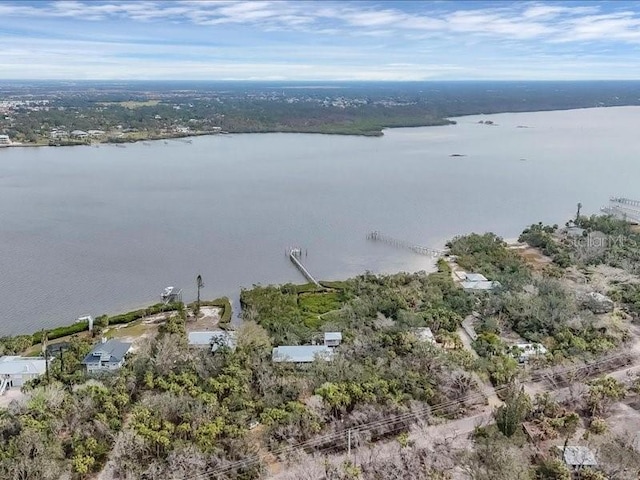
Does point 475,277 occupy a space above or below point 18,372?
above

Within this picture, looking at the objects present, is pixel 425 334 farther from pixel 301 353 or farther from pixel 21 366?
pixel 21 366

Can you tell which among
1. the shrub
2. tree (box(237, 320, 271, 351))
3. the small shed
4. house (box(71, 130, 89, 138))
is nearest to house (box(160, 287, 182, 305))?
tree (box(237, 320, 271, 351))

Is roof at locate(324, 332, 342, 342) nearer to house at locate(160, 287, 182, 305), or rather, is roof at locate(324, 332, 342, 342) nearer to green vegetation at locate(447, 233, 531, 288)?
house at locate(160, 287, 182, 305)

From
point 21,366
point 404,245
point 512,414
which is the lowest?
point 21,366

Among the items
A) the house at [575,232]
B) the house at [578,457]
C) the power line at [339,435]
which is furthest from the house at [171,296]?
the house at [575,232]

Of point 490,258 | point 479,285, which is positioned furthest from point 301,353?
point 490,258
